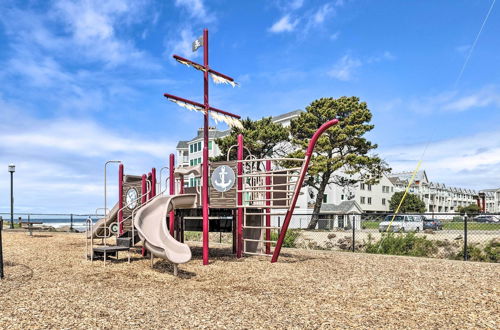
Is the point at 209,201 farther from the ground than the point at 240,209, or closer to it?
farther from the ground

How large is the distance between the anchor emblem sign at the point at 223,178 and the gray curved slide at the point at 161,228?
31.1 inches

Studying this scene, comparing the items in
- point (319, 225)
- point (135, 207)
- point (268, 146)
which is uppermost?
point (268, 146)

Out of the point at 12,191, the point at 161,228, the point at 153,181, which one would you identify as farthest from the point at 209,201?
the point at 12,191

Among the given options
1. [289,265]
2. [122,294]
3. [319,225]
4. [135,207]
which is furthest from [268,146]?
[122,294]

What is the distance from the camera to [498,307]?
244 inches

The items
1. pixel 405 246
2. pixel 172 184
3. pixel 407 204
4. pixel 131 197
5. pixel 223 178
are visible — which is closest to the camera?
pixel 223 178

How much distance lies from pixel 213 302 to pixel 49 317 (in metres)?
2.33

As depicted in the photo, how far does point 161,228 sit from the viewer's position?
1028 cm

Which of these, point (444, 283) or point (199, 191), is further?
point (199, 191)

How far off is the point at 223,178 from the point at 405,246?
24.2 ft

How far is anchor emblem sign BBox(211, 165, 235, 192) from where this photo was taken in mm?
10891

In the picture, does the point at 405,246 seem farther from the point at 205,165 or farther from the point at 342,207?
the point at 342,207

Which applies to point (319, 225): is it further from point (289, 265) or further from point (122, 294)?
point (122, 294)

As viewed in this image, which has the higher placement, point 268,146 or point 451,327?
point 268,146
